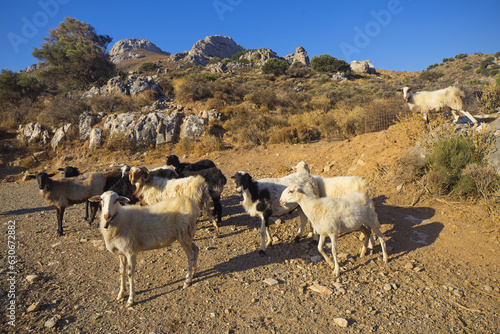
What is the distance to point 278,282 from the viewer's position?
184 inches

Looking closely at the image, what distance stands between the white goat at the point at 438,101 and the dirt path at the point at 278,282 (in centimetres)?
470

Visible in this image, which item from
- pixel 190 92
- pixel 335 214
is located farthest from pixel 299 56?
pixel 335 214

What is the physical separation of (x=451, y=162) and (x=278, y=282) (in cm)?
570

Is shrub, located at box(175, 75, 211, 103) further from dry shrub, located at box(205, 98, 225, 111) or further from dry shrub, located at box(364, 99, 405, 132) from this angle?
dry shrub, located at box(364, 99, 405, 132)

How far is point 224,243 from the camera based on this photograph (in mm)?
6266

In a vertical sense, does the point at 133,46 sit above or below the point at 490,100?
above

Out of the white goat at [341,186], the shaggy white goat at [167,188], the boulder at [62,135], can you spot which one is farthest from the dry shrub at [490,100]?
the boulder at [62,135]

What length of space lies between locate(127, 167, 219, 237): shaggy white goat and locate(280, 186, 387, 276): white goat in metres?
2.24

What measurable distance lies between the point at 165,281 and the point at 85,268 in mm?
1944

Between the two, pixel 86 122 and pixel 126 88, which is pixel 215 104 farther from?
pixel 126 88

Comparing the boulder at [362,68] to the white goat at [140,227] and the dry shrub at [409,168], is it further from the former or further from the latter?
the white goat at [140,227]

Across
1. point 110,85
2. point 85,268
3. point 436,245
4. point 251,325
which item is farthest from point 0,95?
point 436,245

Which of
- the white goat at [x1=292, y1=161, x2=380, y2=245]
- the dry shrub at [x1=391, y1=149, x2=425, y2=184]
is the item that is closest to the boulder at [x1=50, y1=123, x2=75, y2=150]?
the white goat at [x1=292, y1=161, x2=380, y2=245]

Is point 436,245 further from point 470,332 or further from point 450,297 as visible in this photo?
point 470,332
